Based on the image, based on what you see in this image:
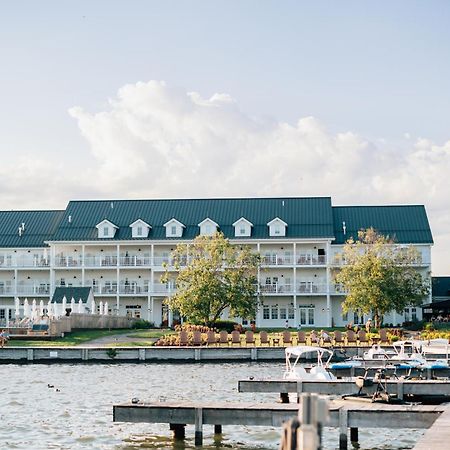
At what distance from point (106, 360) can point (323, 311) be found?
40.5 metres

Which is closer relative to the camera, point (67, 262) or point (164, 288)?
point (164, 288)

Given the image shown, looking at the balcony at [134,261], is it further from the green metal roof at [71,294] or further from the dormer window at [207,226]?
the green metal roof at [71,294]

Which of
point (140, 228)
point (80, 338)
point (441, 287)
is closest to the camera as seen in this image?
point (80, 338)

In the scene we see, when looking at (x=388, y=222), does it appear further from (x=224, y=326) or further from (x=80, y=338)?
(x=80, y=338)

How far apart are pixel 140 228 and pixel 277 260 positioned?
1328cm

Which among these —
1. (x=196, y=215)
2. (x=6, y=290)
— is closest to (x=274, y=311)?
(x=196, y=215)

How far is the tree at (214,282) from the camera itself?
71.2m

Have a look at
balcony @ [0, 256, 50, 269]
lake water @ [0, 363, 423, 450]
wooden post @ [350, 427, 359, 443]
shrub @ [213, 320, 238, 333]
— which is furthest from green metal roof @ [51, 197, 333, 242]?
wooden post @ [350, 427, 359, 443]

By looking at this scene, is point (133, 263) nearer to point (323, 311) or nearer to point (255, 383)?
point (323, 311)

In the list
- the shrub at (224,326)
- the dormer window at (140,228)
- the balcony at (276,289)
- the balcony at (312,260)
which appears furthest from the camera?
the dormer window at (140,228)

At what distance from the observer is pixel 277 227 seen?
8994 cm

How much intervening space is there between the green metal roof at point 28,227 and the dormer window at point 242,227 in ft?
59.7

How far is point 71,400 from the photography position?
33250 mm

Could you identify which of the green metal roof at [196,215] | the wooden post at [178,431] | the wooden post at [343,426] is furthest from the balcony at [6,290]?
the wooden post at [343,426]
